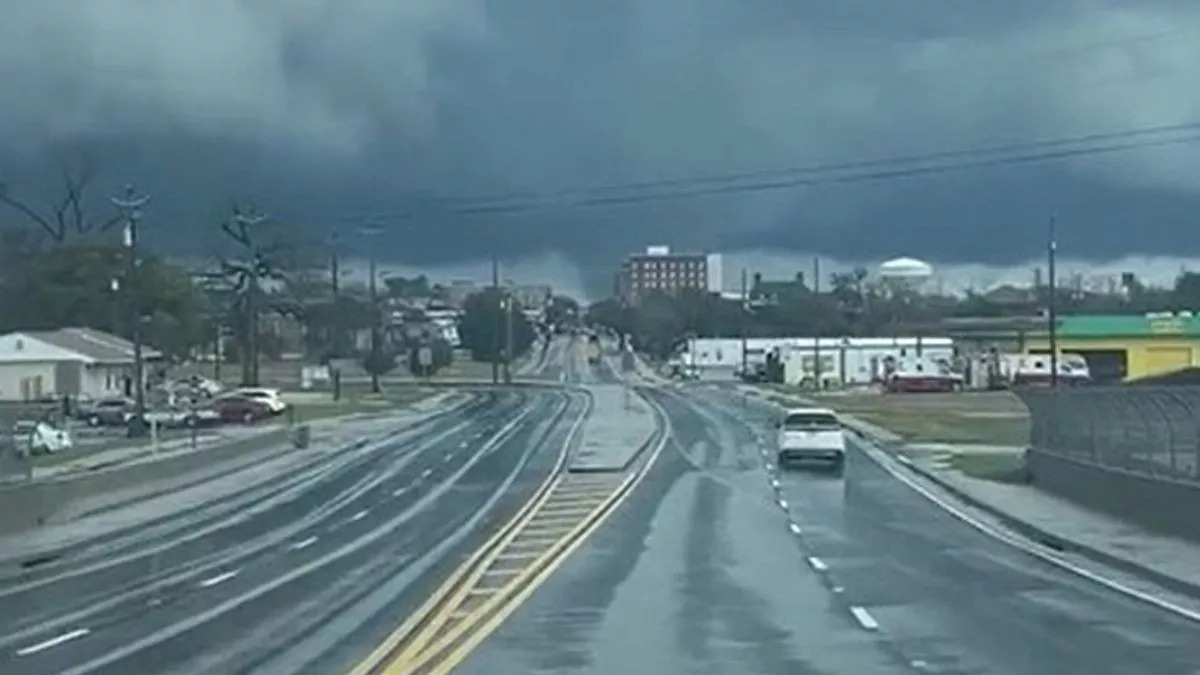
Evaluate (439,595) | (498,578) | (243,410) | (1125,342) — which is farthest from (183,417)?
(1125,342)

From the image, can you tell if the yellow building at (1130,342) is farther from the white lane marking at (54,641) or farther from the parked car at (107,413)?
the white lane marking at (54,641)

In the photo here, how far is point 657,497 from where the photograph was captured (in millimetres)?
54250

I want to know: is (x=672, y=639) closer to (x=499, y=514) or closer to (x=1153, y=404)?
(x=1153, y=404)

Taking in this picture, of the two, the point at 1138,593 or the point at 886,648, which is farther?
the point at 1138,593

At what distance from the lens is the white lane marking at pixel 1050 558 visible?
27203 mm

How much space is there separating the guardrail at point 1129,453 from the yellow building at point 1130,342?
10074 centimetres

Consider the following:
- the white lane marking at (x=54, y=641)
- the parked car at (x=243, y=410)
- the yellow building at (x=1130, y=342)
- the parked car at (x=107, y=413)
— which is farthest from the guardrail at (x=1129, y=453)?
the yellow building at (x=1130, y=342)

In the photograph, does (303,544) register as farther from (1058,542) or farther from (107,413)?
(107,413)

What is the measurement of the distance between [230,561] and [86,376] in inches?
3658

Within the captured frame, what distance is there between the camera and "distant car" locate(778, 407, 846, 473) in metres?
68.6

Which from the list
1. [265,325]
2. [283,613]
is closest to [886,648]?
[283,613]

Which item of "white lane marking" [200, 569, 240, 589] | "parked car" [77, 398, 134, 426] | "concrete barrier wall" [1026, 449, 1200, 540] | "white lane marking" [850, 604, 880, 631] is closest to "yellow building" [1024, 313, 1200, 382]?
"parked car" [77, 398, 134, 426]

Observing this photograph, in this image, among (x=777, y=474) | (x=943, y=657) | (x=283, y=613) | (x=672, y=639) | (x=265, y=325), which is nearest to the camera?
(x=943, y=657)

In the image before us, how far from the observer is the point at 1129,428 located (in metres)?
42.6
